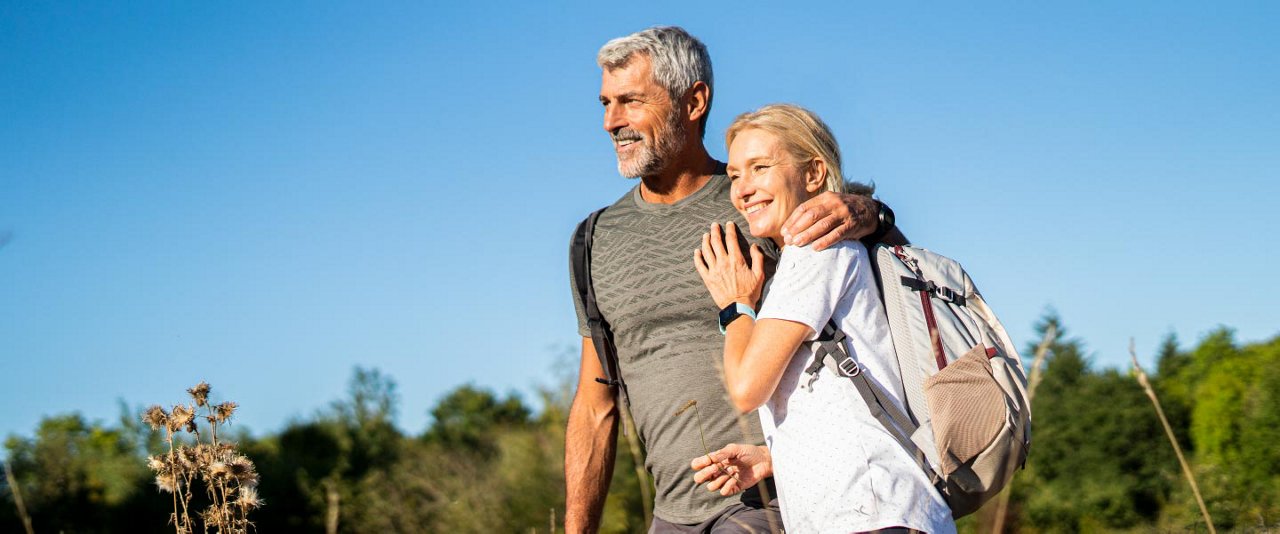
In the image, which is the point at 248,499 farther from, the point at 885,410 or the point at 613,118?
the point at 613,118

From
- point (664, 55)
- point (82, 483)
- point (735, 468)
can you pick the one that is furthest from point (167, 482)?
point (82, 483)

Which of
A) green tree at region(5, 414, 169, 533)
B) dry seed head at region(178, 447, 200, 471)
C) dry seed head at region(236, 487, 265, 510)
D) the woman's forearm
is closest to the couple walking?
the woman's forearm

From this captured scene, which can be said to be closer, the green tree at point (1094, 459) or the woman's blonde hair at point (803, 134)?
the woman's blonde hair at point (803, 134)

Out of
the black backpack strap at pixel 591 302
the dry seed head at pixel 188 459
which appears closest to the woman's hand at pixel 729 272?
the black backpack strap at pixel 591 302

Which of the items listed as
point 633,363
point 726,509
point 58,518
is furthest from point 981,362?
point 58,518

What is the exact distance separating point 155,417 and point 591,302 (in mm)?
1599

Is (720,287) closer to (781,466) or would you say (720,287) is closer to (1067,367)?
(781,466)

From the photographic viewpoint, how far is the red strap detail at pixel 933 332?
8.87 ft

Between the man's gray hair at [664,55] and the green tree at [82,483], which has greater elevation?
the green tree at [82,483]

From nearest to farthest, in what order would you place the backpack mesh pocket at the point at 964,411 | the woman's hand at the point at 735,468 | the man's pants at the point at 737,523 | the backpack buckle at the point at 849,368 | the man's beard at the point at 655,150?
the backpack mesh pocket at the point at 964,411
the backpack buckle at the point at 849,368
the woman's hand at the point at 735,468
the man's pants at the point at 737,523
the man's beard at the point at 655,150

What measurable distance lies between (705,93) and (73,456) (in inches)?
968

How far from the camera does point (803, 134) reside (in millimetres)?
3131

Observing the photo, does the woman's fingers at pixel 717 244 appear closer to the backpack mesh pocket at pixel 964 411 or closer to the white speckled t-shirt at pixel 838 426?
the white speckled t-shirt at pixel 838 426

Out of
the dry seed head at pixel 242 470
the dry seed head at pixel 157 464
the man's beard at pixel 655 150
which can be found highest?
the man's beard at pixel 655 150
